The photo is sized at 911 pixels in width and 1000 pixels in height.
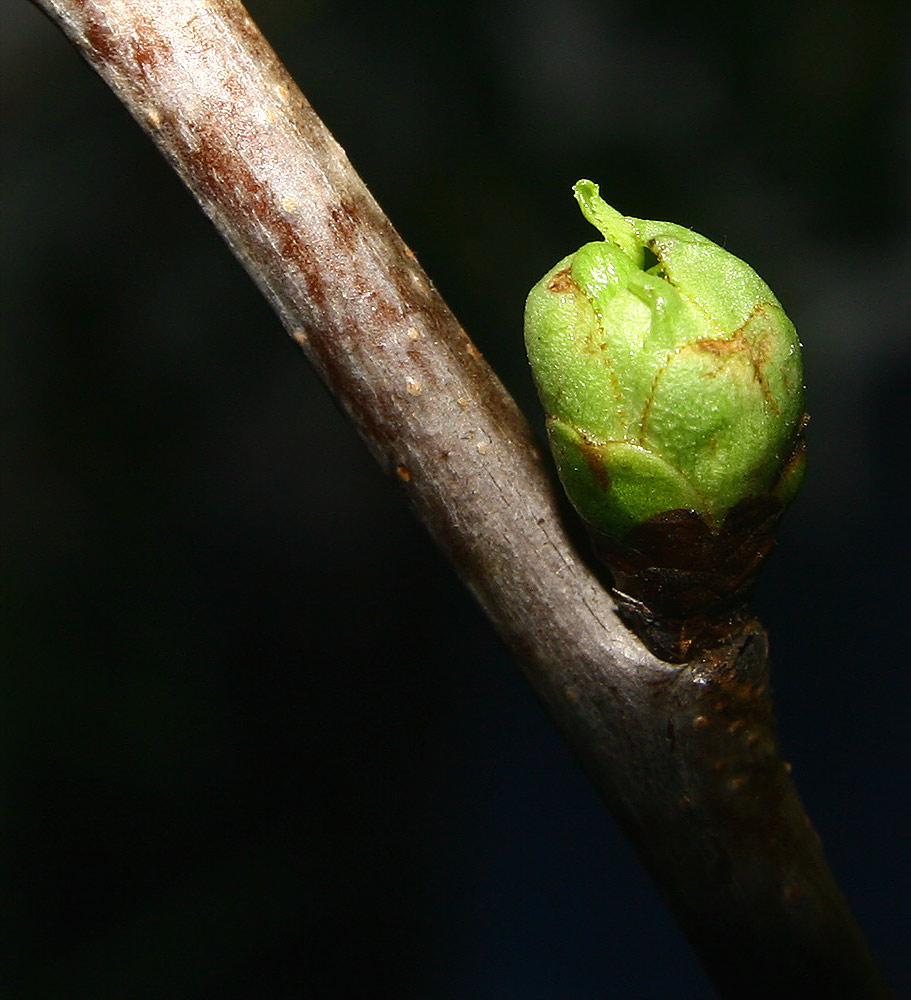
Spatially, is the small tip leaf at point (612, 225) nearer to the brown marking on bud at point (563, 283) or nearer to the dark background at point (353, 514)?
the brown marking on bud at point (563, 283)

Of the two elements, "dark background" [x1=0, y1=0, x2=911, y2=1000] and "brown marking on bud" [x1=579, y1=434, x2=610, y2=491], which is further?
"dark background" [x1=0, y1=0, x2=911, y2=1000]

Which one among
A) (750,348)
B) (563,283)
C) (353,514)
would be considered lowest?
(353,514)

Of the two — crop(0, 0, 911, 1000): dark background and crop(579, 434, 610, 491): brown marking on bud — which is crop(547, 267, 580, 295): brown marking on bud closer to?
crop(579, 434, 610, 491): brown marking on bud

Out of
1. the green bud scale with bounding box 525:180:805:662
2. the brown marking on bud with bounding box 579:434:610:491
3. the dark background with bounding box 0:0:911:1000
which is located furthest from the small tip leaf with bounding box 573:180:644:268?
the dark background with bounding box 0:0:911:1000

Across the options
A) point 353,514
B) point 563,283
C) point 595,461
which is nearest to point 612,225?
point 563,283

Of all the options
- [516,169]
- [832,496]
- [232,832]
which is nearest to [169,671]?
[232,832]

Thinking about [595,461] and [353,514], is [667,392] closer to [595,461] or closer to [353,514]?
[595,461]

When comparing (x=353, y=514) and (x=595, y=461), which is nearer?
(x=595, y=461)
